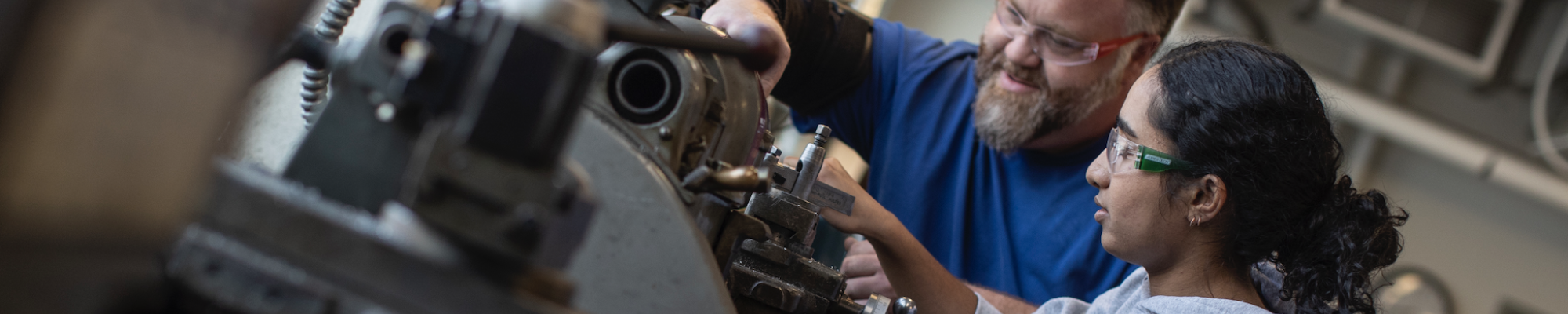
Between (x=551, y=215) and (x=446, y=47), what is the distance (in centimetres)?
11

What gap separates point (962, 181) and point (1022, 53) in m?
0.33

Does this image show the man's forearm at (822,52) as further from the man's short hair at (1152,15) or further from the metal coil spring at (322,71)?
the metal coil spring at (322,71)

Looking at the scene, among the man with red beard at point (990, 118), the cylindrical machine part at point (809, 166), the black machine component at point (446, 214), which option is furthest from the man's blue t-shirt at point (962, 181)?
the black machine component at point (446, 214)

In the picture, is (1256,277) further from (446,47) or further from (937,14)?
(937,14)

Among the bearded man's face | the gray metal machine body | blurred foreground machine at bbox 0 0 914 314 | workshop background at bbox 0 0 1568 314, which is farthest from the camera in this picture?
workshop background at bbox 0 0 1568 314

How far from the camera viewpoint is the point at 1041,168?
5.94 feet

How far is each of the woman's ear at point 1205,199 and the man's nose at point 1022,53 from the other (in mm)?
521

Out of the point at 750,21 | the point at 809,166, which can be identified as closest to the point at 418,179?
the point at 809,166

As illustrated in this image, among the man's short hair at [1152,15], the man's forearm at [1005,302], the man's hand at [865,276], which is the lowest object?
the man's hand at [865,276]

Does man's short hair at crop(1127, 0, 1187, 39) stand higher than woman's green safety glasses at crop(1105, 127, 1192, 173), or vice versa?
man's short hair at crop(1127, 0, 1187, 39)

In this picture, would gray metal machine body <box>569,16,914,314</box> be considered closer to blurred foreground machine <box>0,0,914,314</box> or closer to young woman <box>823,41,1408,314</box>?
blurred foreground machine <box>0,0,914,314</box>

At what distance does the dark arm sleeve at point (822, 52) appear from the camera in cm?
172

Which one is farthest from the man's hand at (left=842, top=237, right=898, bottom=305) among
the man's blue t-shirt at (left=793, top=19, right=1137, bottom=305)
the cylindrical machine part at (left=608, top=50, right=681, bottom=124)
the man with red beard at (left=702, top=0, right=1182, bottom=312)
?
the cylindrical machine part at (left=608, top=50, right=681, bottom=124)

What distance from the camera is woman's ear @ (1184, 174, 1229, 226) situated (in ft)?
4.01
